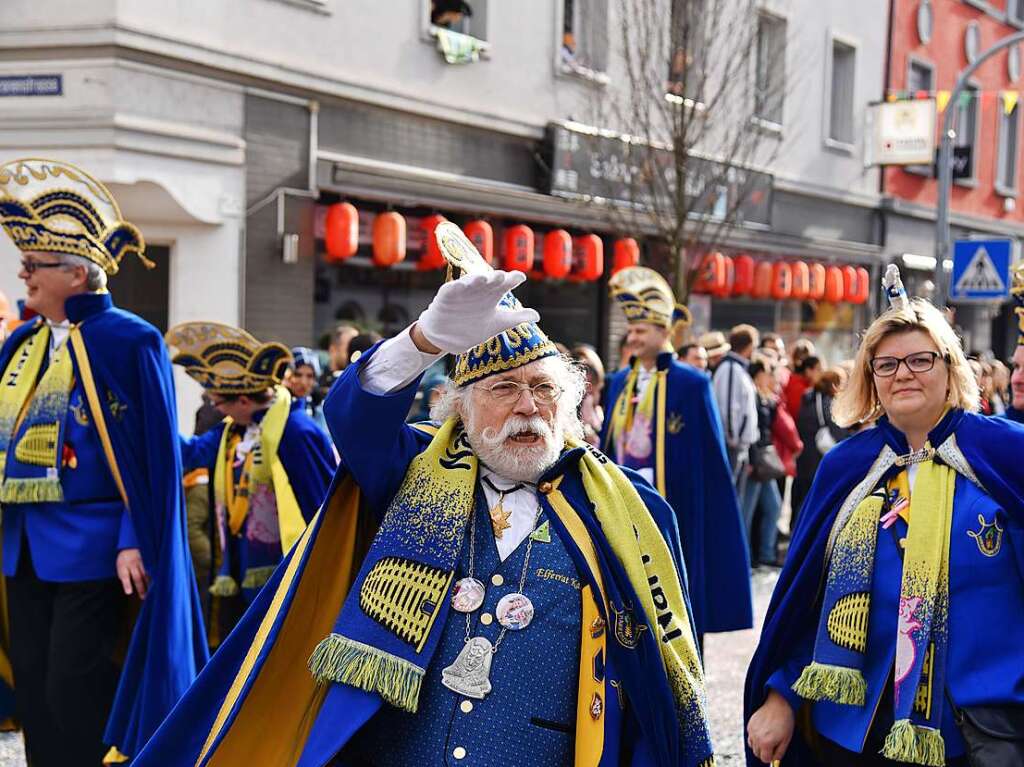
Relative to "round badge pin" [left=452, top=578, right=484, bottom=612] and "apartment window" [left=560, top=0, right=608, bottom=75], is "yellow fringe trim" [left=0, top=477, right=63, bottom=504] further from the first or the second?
"apartment window" [left=560, top=0, right=608, bottom=75]

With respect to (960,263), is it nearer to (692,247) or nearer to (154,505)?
(692,247)

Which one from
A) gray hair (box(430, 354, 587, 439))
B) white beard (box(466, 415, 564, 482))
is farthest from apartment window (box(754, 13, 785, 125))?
white beard (box(466, 415, 564, 482))

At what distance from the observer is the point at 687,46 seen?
13398 millimetres

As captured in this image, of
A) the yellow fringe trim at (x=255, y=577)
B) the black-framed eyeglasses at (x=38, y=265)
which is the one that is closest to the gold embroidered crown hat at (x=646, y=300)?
the yellow fringe trim at (x=255, y=577)

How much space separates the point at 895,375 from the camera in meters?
3.50

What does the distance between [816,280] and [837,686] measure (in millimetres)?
17913

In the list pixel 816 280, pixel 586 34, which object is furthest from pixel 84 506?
pixel 816 280

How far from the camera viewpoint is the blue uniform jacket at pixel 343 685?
9.19 feet

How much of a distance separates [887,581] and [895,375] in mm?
573

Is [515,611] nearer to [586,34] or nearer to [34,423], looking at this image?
[34,423]

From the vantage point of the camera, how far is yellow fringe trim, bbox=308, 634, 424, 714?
277 centimetres

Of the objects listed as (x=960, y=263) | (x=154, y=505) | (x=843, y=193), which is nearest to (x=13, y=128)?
(x=154, y=505)

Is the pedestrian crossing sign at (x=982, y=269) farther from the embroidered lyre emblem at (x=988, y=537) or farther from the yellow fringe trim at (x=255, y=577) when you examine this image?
the embroidered lyre emblem at (x=988, y=537)

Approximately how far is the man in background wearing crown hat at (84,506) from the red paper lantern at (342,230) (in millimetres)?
7209
